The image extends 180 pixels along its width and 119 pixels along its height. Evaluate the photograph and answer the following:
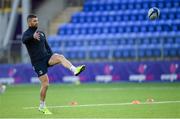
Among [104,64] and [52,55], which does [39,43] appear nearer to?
[52,55]

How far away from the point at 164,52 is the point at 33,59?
15.6 metres

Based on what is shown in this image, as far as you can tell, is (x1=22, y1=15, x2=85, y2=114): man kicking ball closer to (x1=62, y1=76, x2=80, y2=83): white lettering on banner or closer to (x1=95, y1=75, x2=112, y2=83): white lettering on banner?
(x1=95, y1=75, x2=112, y2=83): white lettering on banner

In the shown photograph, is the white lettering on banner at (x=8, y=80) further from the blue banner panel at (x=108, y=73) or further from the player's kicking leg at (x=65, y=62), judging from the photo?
the player's kicking leg at (x=65, y=62)

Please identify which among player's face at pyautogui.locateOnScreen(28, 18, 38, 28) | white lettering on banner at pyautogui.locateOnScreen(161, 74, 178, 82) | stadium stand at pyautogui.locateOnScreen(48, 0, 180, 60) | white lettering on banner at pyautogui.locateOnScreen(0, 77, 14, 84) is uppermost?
player's face at pyautogui.locateOnScreen(28, 18, 38, 28)

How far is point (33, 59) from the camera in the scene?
16641 mm

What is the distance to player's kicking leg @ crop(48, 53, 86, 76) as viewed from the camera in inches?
634

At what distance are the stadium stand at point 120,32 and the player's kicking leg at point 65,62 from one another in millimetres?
15379

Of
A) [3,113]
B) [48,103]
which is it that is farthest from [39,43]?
[48,103]

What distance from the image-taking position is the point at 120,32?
35.7 metres

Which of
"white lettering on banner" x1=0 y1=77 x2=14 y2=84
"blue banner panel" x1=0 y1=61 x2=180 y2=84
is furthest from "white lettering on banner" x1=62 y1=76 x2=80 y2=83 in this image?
"white lettering on banner" x1=0 y1=77 x2=14 y2=84

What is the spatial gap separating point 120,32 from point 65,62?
19.8 metres

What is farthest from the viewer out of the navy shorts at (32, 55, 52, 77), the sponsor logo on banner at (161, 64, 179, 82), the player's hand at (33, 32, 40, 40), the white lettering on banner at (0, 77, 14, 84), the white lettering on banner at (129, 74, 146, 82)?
the white lettering on banner at (0, 77, 14, 84)

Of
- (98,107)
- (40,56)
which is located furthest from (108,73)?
(40,56)

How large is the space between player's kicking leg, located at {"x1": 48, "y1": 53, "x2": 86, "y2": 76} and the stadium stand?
1538 cm
